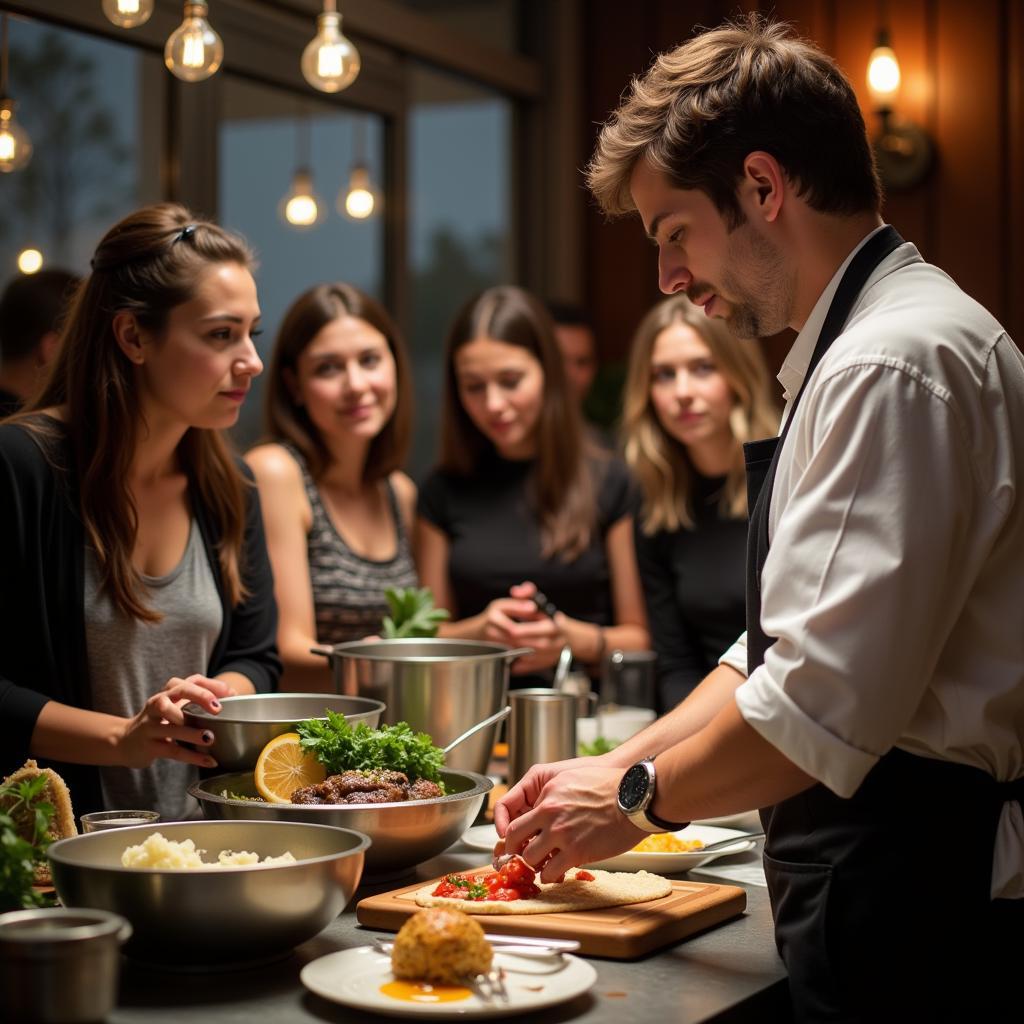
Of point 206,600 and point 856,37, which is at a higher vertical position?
point 856,37

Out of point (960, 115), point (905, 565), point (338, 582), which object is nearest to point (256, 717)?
point (905, 565)

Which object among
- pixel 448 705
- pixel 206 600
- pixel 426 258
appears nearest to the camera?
pixel 448 705

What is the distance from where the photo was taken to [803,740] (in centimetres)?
136

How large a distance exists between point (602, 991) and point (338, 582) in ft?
6.22

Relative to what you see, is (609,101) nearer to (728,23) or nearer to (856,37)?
(856,37)

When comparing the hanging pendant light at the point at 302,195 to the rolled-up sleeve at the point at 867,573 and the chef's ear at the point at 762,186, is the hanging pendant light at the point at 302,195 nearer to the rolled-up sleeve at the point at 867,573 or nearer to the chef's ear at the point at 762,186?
the chef's ear at the point at 762,186

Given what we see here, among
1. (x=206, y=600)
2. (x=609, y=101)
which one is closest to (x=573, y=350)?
(x=609, y=101)

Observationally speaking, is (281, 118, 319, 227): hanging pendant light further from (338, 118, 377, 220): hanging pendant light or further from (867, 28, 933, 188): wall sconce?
(867, 28, 933, 188): wall sconce

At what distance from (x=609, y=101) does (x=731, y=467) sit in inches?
107

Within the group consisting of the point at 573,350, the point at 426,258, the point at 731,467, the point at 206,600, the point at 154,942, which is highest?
the point at 426,258

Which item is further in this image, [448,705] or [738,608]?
[738,608]

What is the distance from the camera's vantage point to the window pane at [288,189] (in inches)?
171

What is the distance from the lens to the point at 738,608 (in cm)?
338

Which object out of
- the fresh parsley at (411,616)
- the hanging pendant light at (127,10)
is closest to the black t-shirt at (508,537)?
the fresh parsley at (411,616)
